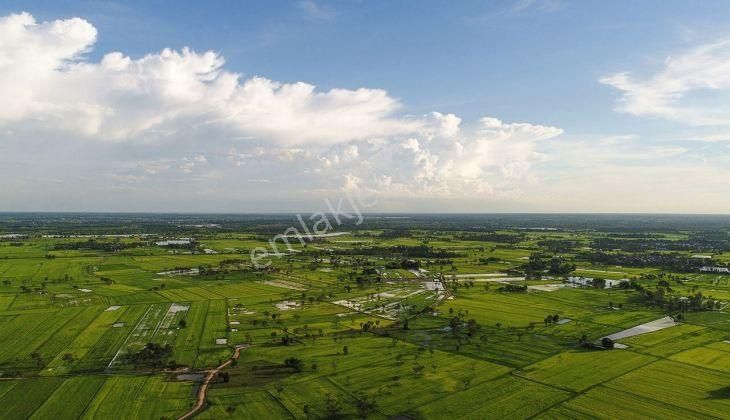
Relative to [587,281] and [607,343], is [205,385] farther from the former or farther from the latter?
[587,281]

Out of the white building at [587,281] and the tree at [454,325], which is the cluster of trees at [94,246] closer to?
the tree at [454,325]

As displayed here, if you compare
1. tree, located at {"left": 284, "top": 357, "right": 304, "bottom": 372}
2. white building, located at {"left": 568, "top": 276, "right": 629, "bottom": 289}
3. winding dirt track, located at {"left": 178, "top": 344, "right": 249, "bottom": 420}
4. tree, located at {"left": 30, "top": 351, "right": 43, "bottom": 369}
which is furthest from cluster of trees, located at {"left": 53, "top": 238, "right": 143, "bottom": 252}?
white building, located at {"left": 568, "top": 276, "right": 629, "bottom": 289}

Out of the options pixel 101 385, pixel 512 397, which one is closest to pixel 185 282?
pixel 101 385

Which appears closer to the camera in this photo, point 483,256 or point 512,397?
point 512,397

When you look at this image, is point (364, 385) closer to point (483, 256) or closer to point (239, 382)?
point (239, 382)

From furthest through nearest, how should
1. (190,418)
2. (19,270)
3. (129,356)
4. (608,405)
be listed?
1. (19,270)
2. (129,356)
3. (608,405)
4. (190,418)

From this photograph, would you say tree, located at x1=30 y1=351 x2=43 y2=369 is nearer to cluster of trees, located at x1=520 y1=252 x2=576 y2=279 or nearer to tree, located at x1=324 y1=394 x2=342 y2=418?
tree, located at x1=324 y1=394 x2=342 y2=418

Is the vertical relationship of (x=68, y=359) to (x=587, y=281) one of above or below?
below

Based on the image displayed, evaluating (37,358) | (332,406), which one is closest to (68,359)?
(37,358)
